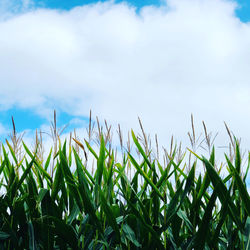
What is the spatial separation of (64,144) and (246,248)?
130 cm

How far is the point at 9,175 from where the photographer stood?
92.9 inches

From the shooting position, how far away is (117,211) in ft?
7.61

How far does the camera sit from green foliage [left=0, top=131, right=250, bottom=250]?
2082 millimetres

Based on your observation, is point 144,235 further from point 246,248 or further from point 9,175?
point 9,175

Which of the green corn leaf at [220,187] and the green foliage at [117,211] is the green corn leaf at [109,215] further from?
the green corn leaf at [220,187]

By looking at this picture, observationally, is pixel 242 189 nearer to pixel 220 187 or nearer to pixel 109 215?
pixel 220 187

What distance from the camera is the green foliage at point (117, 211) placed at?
2.08m

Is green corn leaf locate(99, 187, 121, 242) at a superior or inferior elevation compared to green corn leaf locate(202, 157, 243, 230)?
inferior

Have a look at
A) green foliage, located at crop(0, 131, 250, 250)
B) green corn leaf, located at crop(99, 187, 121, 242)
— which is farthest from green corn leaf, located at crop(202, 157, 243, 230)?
green corn leaf, located at crop(99, 187, 121, 242)

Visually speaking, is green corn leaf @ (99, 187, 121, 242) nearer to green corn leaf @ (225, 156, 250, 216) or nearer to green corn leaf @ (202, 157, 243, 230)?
green corn leaf @ (202, 157, 243, 230)

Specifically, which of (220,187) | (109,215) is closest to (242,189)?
(220,187)

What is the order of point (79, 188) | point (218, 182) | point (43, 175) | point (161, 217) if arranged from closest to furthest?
point (218, 182)
point (79, 188)
point (161, 217)
point (43, 175)

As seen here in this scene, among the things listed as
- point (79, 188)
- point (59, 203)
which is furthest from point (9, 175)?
point (79, 188)

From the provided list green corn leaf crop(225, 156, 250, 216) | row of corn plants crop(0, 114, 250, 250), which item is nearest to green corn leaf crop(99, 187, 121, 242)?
row of corn plants crop(0, 114, 250, 250)
